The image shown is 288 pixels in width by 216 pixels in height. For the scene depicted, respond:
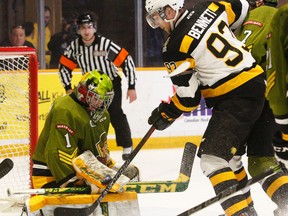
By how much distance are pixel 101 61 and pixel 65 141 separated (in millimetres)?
2411

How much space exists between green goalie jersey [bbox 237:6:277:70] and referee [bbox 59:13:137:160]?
2.01m

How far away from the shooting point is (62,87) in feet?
21.1

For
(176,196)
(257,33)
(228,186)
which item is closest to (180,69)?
(228,186)

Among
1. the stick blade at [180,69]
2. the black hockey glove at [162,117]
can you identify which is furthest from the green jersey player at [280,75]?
the black hockey glove at [162,117]

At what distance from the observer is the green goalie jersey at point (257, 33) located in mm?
3775

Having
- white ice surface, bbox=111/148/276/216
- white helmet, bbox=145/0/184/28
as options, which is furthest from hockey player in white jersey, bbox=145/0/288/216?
white ice surface, bbox=111/148/276/216

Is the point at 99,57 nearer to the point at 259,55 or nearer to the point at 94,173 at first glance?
the point at 259,55

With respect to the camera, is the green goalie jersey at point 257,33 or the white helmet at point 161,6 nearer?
the white helmet at point 161,6

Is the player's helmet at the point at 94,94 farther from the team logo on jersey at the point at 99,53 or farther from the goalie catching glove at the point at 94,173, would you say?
the team logo on jersey at the point at 99,53

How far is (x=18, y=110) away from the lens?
4457mm

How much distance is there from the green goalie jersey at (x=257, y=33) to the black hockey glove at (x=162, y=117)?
0.69 metres

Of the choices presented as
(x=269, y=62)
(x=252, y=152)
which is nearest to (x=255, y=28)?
(x=252, y=152)

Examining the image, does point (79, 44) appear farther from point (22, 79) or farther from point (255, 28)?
point (255, 28)

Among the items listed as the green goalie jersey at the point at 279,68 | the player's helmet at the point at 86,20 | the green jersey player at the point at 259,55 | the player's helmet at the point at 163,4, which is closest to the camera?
the green goalie jersey at the point at 279,68
